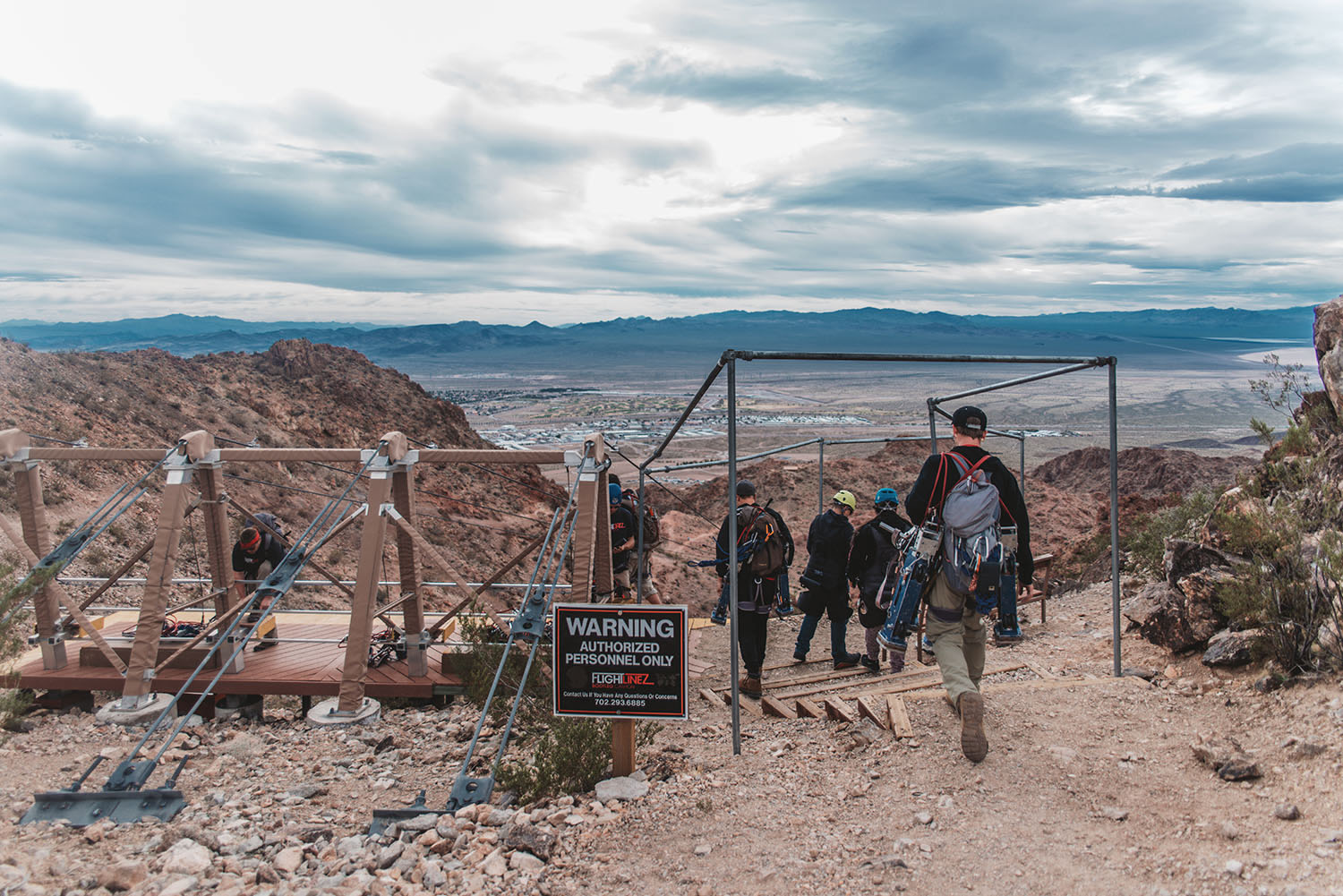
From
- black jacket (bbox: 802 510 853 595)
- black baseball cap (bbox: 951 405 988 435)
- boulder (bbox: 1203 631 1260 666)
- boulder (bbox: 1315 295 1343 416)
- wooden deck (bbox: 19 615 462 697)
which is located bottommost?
wooden deck (bbox: 19 615 462 697)

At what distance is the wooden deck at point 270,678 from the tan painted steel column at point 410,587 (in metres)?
0.16

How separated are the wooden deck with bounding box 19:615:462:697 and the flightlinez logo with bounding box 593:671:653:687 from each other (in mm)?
3495

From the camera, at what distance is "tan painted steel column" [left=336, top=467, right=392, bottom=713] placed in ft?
24.8

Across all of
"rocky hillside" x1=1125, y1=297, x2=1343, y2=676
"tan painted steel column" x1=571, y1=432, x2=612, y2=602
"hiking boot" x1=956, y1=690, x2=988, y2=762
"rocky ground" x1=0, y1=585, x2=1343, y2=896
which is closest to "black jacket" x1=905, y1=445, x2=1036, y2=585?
"hiking boot" x1=956, y1=690, x2=988, y2=762

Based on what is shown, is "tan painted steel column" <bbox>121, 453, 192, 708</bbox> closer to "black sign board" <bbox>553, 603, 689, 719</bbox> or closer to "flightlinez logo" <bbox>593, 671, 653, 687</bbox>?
"black sign board" <bbox>553, 603, 689, 719</bbox>

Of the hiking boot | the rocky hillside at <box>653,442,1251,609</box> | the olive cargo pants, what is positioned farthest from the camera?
the rocky hillside at <box>653,442,1251,609</box>

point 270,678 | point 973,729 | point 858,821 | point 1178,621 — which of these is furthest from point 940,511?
point 270,678

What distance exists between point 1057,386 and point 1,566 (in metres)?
153

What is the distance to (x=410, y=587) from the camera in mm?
8391

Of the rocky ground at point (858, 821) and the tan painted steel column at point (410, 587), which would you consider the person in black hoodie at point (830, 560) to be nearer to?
the rocky ground at point (858, 821)

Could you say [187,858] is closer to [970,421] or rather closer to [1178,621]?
[970,421]

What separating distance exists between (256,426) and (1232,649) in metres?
Answer: 29.4

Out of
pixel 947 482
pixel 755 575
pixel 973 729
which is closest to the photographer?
pixel 973 729

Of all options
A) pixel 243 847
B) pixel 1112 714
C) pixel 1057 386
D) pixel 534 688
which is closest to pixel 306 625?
pixel 534 688
